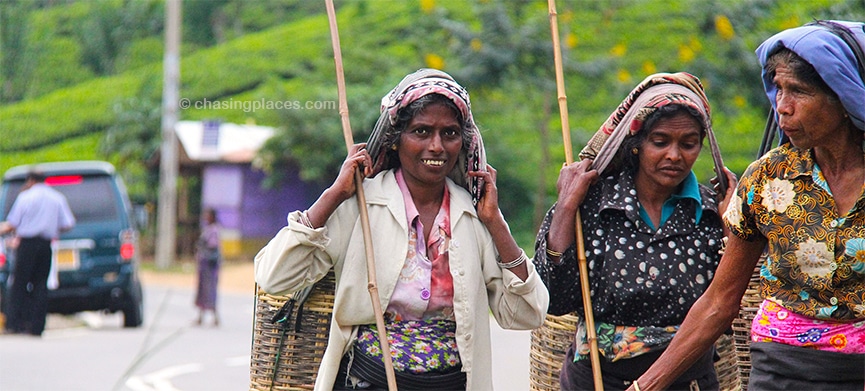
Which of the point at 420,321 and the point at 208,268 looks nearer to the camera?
the point at 420,321

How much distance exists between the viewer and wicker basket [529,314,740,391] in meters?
3.62

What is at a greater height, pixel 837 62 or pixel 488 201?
pixel 837 62

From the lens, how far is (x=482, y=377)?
3.12 metres

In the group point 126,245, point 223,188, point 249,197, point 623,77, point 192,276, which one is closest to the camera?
point 126,245

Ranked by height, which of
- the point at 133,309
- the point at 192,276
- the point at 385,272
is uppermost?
the point at 385,272

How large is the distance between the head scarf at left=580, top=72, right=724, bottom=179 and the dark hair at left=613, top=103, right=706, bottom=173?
0.03 ft

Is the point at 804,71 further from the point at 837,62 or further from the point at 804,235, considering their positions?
the point at 804,235

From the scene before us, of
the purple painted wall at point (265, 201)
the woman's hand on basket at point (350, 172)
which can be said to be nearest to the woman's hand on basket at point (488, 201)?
the woman's hand on basket at point (350, 172)

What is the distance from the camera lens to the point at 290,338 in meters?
3.44

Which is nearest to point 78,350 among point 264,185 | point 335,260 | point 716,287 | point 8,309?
point 8,309

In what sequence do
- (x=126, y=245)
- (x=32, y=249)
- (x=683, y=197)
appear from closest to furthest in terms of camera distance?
(x=683, y=197)
(x=32, y=249)
(x=126, y=245)

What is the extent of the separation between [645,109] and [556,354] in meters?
0.88

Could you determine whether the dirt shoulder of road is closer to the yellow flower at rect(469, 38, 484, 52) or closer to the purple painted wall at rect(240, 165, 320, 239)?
the purple painted wall at rect(240, 165, 320, 239)

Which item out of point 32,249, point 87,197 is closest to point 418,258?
point 32,249
